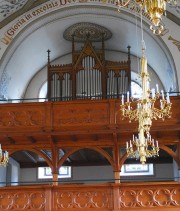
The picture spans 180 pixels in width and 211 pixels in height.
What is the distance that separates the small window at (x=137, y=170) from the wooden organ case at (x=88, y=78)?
416 centimetres

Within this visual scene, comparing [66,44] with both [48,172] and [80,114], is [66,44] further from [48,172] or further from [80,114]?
[48,172]

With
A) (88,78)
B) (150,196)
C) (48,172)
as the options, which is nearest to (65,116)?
(88,78)

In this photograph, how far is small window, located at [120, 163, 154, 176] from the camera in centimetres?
2117

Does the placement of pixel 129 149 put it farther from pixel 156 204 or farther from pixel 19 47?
pixel 19 47

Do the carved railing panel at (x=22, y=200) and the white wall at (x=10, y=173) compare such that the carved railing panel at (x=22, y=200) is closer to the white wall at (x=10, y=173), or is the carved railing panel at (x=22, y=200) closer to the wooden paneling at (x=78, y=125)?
the wooden paneling at (x=78, y=125)

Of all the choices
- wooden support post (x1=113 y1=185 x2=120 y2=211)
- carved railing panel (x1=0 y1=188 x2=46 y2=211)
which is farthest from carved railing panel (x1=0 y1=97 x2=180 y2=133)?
carved railing panel (x1=0 y1=188 x2=46 y2=211)

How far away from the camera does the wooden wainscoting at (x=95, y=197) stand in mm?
14969

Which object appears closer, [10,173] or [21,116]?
[21,116]

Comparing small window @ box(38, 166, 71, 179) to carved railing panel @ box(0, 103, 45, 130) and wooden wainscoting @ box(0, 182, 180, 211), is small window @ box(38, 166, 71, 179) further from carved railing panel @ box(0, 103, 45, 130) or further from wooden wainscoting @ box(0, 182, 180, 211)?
wooden wainscoting @ box(0, 182, 180, 211)

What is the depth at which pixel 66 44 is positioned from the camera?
20.6 m

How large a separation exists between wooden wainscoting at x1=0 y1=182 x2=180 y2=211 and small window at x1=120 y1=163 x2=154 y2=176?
19.9ft

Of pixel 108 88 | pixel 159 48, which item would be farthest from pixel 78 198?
pixel 159 48

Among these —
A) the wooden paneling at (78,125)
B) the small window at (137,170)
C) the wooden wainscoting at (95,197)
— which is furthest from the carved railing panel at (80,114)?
the small window at (137,170)

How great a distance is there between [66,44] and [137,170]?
20.8ft
